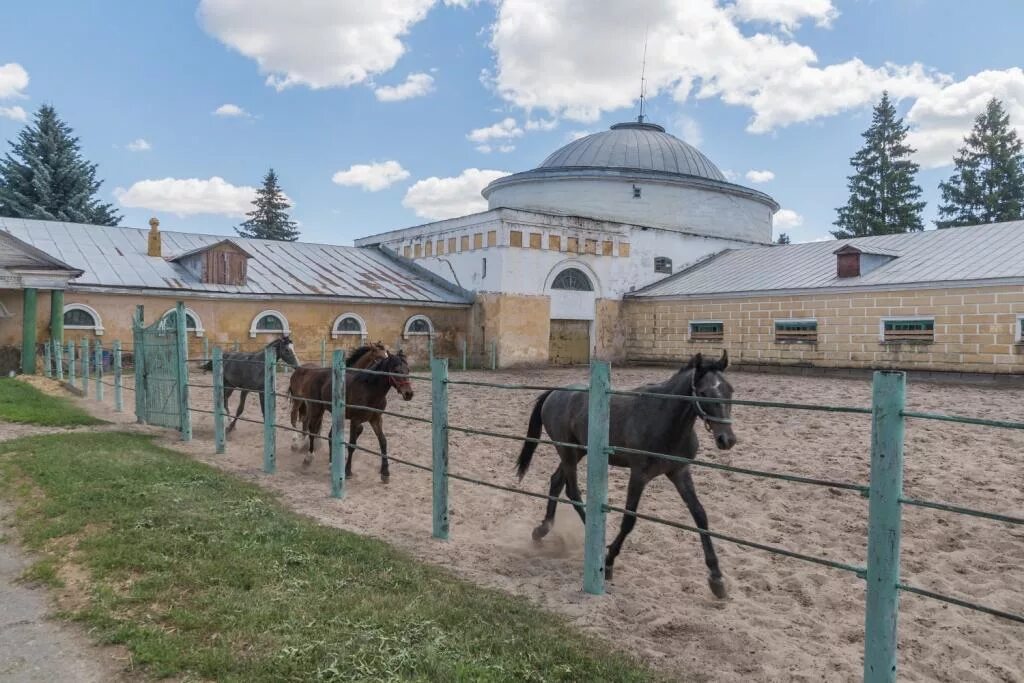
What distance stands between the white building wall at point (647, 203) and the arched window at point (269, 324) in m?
11.8

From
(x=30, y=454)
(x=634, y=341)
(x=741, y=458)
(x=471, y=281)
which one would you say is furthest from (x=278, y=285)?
(x=741, y=458)

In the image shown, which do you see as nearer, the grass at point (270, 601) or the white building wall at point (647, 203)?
the grass at point (270, 601)

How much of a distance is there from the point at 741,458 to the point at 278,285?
1840 cm

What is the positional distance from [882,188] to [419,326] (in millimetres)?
30776

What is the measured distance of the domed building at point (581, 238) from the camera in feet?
85.6

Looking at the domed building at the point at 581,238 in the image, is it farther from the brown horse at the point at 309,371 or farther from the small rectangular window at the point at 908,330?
the brown horse at the point at 309,371

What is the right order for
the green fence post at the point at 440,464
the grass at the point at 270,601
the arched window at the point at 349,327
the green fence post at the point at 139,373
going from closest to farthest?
the grass at the point at 270,601 < the green fence post at the point at 440,464 < the green fence post at the point at 139,373 < the arched window at the point at 349,327

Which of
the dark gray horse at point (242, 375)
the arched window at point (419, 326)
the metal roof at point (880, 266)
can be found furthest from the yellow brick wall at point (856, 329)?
the dark gray horse at point (242, 375)

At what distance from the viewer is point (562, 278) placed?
27.3m

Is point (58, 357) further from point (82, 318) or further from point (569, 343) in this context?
point (569, 343)

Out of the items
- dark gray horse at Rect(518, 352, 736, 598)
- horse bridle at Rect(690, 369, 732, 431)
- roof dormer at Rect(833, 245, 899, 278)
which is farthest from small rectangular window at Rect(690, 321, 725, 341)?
horse bridle at Rect(690, 369, 732, 431)

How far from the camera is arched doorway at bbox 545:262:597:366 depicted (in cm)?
2720

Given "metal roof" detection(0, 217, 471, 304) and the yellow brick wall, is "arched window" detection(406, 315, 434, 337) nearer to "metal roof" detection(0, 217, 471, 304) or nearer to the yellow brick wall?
"metal roof" detection(0, 217, 471, 304)

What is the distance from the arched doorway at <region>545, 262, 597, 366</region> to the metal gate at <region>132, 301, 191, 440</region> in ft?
54.5
